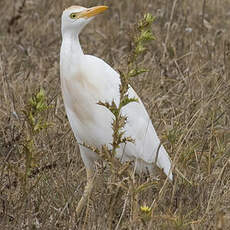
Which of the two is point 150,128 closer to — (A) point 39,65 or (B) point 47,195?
(B) point 47,195

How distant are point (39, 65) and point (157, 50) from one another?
1.07m

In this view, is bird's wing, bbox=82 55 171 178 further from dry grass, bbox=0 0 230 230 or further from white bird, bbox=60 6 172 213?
dry grass, bbox=0 0 230 230

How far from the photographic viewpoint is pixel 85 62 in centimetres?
356

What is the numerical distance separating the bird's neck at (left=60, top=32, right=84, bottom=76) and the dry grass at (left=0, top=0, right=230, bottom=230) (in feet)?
1.33

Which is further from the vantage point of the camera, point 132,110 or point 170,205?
point 132,110

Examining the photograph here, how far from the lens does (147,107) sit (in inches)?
184

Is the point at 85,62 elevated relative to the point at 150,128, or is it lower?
elevated

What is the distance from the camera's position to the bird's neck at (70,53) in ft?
11.5

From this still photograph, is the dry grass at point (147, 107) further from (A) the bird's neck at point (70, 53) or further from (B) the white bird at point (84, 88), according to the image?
(A) the bird's neck at point (70, 53)

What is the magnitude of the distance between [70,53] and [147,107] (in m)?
1.29

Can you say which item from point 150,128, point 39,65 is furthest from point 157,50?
point 150,128

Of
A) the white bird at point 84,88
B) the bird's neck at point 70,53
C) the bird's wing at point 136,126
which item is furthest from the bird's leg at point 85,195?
the bird's neck at point 70,53

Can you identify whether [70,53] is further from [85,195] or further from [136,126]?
[85,195]

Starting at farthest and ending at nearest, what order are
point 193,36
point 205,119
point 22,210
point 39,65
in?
point 193,36
point 39,65
point 205,119
point 22,210
